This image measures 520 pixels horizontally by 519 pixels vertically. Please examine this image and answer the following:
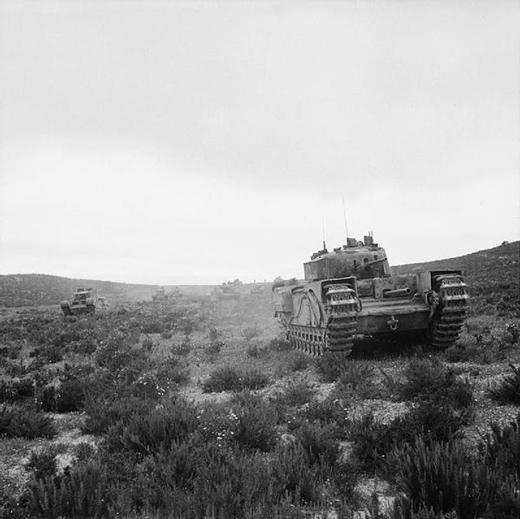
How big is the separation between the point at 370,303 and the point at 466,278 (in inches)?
1069

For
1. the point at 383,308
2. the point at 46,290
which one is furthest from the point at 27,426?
the point at 46,290

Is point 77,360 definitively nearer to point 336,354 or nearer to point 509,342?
point 336,354

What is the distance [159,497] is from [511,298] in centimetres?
2135

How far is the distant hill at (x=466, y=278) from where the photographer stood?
24.3 m

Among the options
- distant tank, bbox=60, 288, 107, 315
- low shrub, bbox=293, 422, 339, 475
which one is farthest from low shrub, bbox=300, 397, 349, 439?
distant tank, bbox=60, 288, 107, 315

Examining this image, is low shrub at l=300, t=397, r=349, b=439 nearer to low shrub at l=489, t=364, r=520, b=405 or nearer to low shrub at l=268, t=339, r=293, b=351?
low shrub at l=489, t=364, r=520, b=405

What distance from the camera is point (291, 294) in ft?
46.3

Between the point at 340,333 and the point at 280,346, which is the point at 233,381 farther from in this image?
the point at 280,346

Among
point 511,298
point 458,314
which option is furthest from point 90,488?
point 511,298

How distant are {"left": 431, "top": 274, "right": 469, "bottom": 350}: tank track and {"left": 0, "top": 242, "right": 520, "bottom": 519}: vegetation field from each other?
14.4 inches

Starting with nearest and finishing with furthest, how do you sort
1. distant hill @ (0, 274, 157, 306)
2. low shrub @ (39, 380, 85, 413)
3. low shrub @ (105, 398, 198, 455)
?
low shrub @ (105, 398, 198, 455)
low shrub @ (39, 380, 85, 413)
distant hill @ (0, 274, 157, 306)

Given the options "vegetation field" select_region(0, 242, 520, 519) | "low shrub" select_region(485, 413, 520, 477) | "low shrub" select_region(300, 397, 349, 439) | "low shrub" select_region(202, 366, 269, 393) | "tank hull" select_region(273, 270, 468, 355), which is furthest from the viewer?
"tank hull" select_region(273, 270, 468, 355)

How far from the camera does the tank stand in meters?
10.2

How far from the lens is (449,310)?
1048 centimetres
